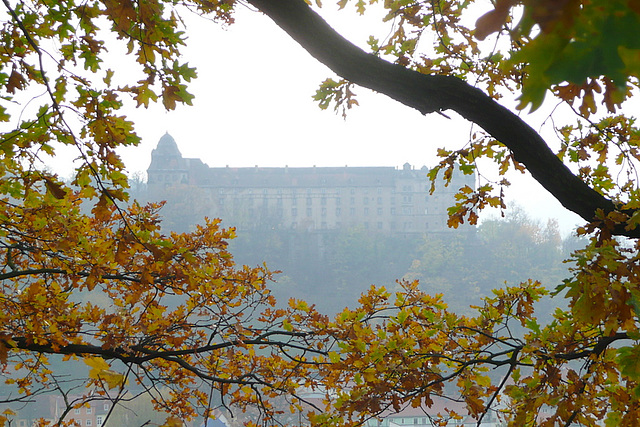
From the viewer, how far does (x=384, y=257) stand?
51844mm

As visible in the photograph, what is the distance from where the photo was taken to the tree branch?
5.62ft

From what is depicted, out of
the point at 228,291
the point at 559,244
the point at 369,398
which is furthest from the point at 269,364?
the point at 559,244

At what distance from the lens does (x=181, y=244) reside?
12.1ft

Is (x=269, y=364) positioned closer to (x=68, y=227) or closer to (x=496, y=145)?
(x=68, y=227)

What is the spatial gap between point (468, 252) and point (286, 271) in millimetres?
18101

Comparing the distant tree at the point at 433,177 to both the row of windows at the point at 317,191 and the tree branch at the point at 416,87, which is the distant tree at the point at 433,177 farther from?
the row of windows at the point at 317,191

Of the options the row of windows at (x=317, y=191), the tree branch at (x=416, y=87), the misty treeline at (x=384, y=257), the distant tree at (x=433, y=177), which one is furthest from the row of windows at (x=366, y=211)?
the tree branch at (x=416, y=87)

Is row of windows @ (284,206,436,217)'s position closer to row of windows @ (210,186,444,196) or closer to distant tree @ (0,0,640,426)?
row of windows @ (210,186,444,196)

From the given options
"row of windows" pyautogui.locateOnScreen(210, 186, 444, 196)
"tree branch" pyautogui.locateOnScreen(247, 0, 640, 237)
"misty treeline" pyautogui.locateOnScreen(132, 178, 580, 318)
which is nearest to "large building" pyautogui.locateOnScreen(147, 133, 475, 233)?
"row of windows" pyautogui.locateOnScreen(210, 186, 444, 196)

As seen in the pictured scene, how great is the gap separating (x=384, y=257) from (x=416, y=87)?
50.7 metres

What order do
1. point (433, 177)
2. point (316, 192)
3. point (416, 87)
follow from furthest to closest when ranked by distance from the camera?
point (316, 192) → point (433, 177) → point (416, 87)

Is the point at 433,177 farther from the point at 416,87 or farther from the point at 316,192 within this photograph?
the point at 316,192

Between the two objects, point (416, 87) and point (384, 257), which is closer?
point (416, 87)

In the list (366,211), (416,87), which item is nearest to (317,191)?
(366,211)
